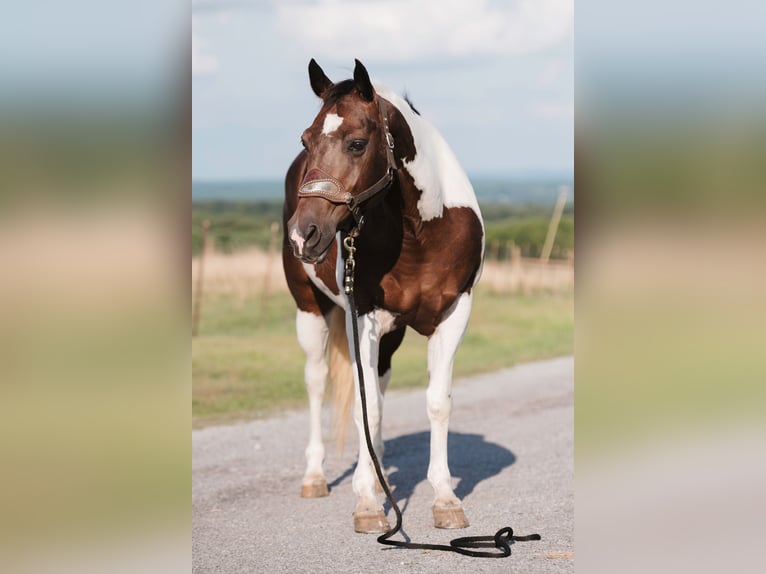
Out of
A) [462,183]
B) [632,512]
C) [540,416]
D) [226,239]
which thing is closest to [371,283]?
[462,183]

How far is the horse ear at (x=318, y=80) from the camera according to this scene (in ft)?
15.1

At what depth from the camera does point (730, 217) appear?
1706 millimetres

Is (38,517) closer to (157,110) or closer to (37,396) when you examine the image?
(37,396)

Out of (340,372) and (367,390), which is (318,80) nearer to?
(367,390)

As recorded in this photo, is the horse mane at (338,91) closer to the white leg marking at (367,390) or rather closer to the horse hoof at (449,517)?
the white leg marking at (367,390)

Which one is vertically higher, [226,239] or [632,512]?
[226,239]

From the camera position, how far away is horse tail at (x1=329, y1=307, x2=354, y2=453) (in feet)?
20.5

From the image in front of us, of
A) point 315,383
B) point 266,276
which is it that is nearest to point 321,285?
point 315,383

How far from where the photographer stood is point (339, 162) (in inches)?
170

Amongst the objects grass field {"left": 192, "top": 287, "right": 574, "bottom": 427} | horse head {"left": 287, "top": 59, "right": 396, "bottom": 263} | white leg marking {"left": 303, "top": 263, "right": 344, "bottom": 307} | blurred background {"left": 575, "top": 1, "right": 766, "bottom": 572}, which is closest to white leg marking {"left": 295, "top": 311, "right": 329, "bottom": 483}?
white leg marking {"left": 303, "top": 263, "right": 344, "bottom": 307}

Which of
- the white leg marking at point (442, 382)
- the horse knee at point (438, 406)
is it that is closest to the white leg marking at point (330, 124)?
the white leg marking at point (442, 382)

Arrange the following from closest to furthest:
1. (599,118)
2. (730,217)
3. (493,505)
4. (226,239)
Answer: (730,217) → (599,118) → (493,505) → (226,239)

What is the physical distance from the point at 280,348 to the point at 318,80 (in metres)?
9.70

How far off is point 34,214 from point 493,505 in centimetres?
429
